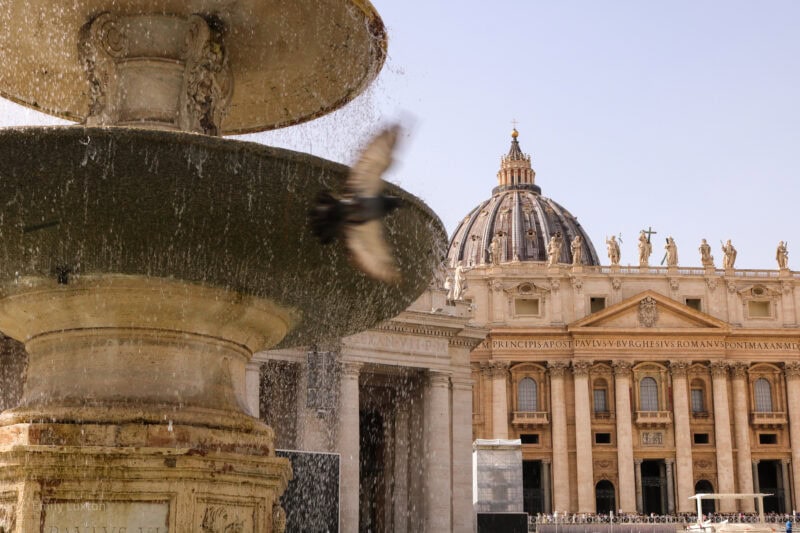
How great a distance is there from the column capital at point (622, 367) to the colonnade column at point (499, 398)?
6.44 metres

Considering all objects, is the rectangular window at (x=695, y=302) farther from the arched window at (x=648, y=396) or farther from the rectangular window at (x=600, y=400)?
the rectangular window at (x=600, y=400)

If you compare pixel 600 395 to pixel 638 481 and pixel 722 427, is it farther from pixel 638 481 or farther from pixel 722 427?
pixel 722 427

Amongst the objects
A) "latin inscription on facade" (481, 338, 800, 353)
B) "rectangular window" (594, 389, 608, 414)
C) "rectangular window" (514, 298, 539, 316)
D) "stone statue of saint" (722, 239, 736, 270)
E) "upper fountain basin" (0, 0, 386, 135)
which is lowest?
"upper fountain basin" (0, 0, 386, 135)

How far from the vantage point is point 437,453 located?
2989 cm

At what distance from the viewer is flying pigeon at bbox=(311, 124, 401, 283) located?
6.32 metres

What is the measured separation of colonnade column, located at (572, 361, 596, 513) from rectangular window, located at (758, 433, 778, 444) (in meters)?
10.4

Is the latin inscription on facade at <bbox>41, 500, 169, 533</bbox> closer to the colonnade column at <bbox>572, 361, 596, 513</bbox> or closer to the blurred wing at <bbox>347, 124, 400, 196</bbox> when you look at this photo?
the blurred wing at <bbox>347, 124, 400, 196</bbox>

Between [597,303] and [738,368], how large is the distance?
9151mm

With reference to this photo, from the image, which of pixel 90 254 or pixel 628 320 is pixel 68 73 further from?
pixel 628 320

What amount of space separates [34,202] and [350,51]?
331 centimetres

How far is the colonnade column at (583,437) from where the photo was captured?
207 feet

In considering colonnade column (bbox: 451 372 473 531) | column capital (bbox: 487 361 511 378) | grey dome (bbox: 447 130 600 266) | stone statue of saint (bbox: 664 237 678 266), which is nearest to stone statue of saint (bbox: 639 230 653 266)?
stone statue of saint (bbox: 664 237 678 266)

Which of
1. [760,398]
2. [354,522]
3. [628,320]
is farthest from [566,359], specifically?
[354,522]

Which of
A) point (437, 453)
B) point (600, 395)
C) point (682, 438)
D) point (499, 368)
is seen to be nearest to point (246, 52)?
point (437, 453)
